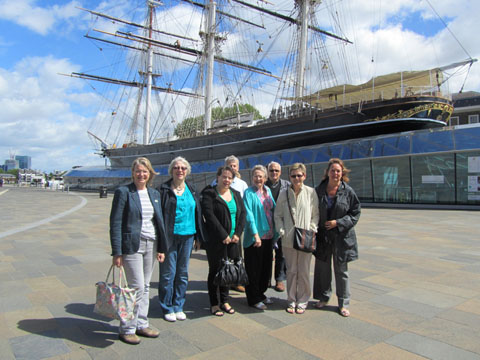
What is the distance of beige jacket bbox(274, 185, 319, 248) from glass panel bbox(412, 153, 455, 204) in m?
15.2

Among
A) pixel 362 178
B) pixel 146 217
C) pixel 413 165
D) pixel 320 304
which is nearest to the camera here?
pixel 146 217

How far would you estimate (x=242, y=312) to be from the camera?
389 cm

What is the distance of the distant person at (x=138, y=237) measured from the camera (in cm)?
315

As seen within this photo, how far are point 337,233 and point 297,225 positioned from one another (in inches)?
18.0

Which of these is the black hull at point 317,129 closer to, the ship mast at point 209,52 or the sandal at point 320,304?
the ship mast at point 209,52

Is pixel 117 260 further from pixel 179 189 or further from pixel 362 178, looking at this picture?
pixel 362 178

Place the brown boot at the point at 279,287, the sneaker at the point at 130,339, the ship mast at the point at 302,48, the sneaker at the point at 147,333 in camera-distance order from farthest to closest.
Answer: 1. the ship mast at the point at 302,48
2. the brown boot at the point at 279,287
3. the sneaker at the point at 147,333
4. the sneaker at the point at 130,339

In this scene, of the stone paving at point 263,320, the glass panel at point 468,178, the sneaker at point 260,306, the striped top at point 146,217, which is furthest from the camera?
the glass panel at point 468,178

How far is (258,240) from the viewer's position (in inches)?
156

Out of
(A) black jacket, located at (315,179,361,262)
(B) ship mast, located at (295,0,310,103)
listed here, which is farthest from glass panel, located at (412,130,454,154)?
(A) black jacket, located at (315,179,361,262)

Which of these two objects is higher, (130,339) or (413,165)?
(413,165)

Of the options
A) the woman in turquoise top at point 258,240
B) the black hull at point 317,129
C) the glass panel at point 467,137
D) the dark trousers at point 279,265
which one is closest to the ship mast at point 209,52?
the black hull at point 317,129

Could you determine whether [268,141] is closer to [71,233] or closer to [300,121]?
[300,121]

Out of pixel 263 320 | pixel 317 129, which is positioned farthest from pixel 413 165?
pixel 263 320
